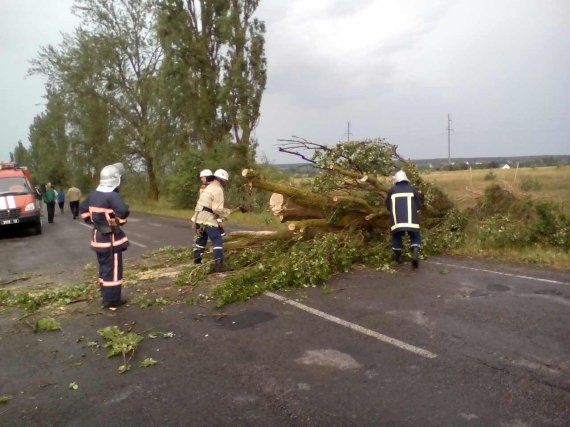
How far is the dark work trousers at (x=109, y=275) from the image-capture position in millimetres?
6395

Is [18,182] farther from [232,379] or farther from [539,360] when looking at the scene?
[539,360]

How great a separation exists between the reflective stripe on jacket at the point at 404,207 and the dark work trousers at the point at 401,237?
0.10 metres

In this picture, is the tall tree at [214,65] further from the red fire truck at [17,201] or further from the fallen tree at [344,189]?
the fallen tree at [344,189]

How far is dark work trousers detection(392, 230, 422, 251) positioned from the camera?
26.2 ft

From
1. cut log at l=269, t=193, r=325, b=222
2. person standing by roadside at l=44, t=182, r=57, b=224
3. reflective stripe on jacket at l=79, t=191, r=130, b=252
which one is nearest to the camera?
reflective stripe on jacket at l=79, t=191, r=130, b=252

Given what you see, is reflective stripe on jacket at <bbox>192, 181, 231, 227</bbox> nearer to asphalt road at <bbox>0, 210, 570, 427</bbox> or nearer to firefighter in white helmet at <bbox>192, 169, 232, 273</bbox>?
firefighter in white helmet at <bbox>192, 169, 232, 273</bbox>

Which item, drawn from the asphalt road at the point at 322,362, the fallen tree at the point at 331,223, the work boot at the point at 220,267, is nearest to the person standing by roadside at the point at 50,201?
the fallen tree at the point at 331,223

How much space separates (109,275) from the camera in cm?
640

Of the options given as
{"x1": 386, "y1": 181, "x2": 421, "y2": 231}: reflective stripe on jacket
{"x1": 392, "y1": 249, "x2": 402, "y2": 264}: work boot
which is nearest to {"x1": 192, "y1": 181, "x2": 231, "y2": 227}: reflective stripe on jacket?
{"x1": 386, "y1": 181, "x2": 421, "y2": 231}: reflective stripe on jacket

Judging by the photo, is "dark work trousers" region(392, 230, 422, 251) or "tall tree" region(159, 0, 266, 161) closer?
"dark work trousers" region(392, 230, 422, 251)

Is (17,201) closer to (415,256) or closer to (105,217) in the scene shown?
(105,217)

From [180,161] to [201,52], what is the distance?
5.61 metres

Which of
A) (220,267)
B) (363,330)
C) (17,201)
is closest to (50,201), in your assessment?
(17,201)

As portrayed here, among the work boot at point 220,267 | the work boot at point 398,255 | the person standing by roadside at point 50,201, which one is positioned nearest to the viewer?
the work boot at point 220,267
